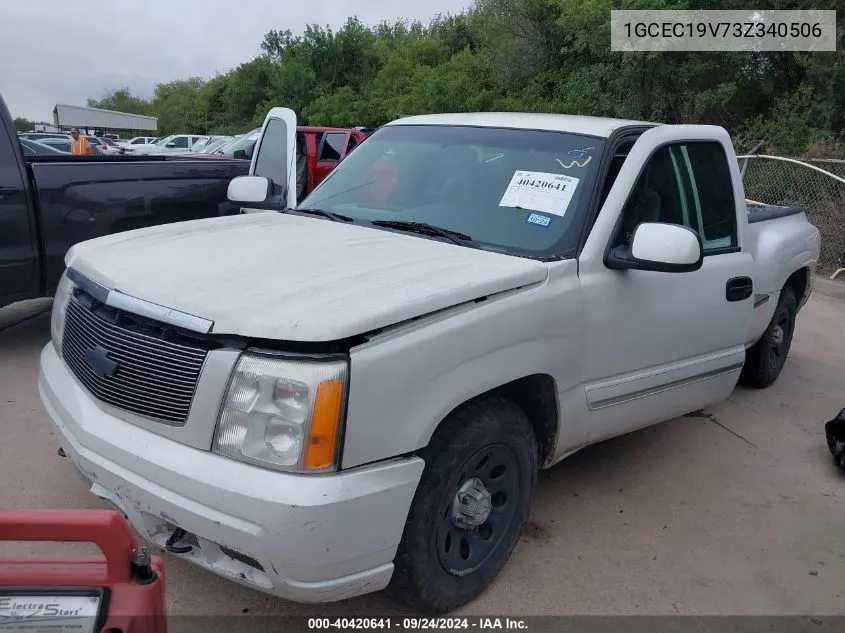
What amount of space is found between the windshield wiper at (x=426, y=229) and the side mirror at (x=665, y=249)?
708 mm

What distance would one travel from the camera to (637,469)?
171 inches

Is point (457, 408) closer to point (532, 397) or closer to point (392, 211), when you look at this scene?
point (532, 397)

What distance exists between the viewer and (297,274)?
2.81 metres

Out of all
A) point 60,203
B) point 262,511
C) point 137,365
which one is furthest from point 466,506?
point 60,203

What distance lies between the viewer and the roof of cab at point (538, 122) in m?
3.68

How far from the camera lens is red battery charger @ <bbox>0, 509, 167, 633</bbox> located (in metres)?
1.60

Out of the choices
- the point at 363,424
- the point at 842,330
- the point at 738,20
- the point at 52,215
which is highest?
the point at 738,20

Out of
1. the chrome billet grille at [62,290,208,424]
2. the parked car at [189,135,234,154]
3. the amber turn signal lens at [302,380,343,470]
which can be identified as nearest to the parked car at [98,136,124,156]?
the parked car at [189,135,234,154]

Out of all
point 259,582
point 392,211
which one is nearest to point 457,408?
point 259,582

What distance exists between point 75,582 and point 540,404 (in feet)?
6.52

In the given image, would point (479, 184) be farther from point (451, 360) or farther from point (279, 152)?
point (279, 152)

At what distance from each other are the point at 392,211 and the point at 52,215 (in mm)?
3264

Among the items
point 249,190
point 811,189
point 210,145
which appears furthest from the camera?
point 210,145

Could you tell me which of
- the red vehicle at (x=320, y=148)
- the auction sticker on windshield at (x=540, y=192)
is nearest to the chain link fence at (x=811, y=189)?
the red vehicle at (x=320, y=148)
